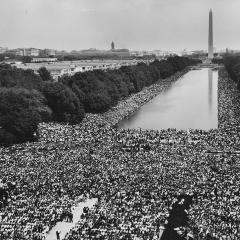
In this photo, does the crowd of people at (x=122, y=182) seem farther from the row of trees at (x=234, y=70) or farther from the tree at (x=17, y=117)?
the row of trees at (x=234, y=70)

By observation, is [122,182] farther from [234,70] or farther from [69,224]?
[234,70]

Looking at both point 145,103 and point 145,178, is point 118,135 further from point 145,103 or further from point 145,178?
point 145,103

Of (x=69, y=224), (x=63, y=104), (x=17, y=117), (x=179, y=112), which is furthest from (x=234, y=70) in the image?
(x=69, y=224)

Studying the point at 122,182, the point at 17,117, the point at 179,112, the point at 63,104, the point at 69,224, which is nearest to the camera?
the point at 69,224

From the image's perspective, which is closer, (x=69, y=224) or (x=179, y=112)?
(x=69, y=224)

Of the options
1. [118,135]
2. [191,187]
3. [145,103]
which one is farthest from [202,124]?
[191,187]


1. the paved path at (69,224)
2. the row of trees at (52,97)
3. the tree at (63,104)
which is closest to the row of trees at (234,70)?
the row of trees at (52,97)

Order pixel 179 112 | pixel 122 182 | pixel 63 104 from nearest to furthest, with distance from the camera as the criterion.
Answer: pixel 122 182 → pixel 63 104 → pixel 179 112
